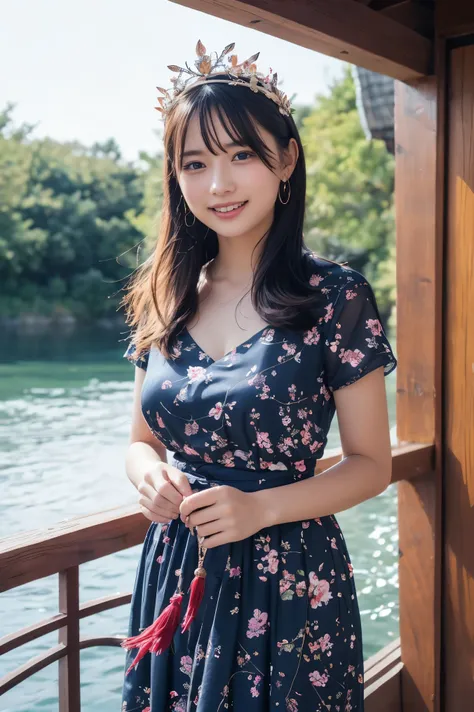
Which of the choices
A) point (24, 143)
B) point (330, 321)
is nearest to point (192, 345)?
point (330, 321)

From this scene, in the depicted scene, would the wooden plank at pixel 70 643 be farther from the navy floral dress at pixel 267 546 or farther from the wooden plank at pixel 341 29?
the wooden plank at pixel 341 29

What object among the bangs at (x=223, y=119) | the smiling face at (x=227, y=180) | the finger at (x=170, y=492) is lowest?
the finger at (x=170, y=492)

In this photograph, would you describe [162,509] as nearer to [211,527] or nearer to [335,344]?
[211,527]

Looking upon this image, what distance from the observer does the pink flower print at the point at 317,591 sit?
4.50ft

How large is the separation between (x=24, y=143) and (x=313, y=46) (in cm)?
2692

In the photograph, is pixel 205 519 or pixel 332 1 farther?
pixel 332 1

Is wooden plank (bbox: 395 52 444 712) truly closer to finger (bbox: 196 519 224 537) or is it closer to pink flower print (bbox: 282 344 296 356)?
pink flower print (bbox: 282 344 296 356)

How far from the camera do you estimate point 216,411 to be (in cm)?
136

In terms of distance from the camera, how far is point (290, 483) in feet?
4.57

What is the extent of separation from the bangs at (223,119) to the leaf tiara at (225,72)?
35 millimetres

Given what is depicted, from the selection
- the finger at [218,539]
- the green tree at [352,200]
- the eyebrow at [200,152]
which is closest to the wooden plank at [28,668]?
the finger at [218,539]

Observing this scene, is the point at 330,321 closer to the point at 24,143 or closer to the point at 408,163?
the point at 408,163

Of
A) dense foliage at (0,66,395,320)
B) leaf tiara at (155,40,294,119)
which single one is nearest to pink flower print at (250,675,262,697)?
leaf tiara at (155,40,294,119)

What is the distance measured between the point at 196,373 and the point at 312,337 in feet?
0.67
